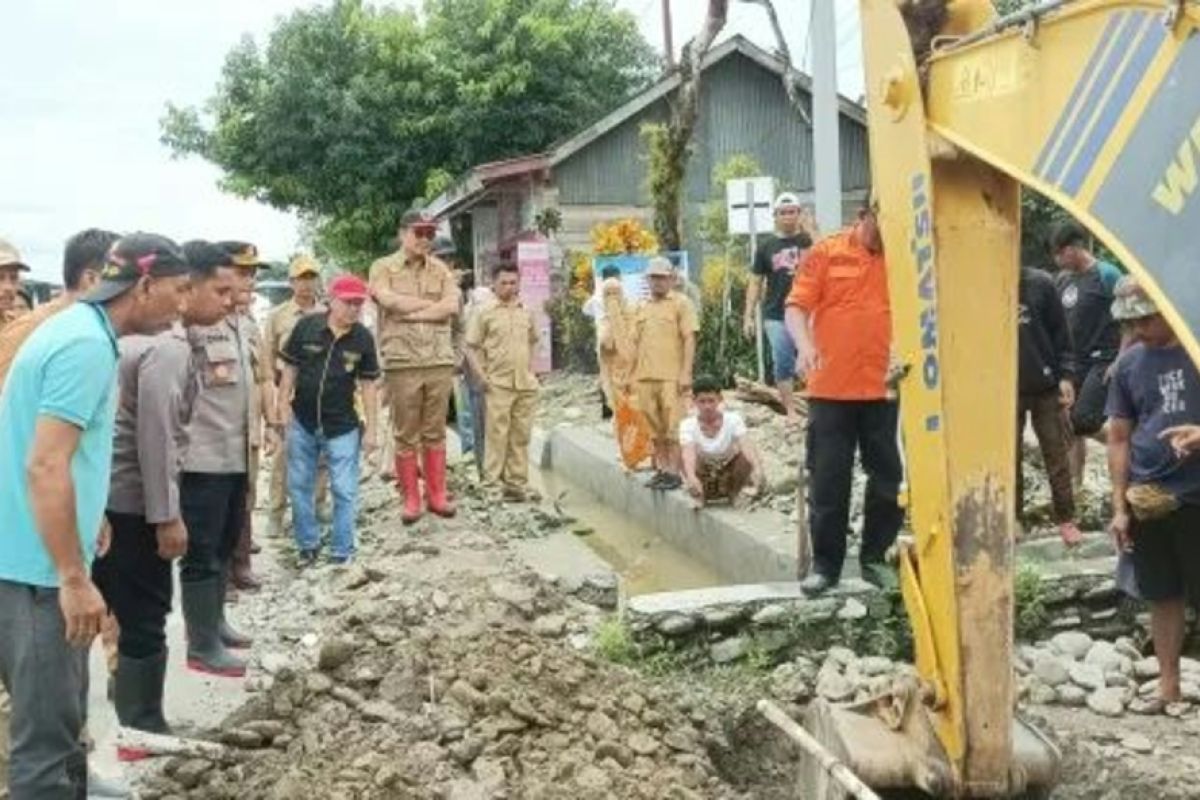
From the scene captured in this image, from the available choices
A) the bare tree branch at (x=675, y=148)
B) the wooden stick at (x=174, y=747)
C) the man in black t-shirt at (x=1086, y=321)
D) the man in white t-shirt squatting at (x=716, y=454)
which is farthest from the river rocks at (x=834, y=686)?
the bare tree branch at (x=675, y=148)

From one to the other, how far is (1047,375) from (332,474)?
4.03 metres

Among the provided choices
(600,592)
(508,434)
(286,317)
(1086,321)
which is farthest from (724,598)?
(508,434)

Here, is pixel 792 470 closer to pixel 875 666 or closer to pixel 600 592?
pixel 600 592

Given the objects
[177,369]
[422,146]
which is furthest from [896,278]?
[422,146]

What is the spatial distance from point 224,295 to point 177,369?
58 centimetres

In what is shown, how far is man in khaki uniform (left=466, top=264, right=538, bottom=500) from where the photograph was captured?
992cm

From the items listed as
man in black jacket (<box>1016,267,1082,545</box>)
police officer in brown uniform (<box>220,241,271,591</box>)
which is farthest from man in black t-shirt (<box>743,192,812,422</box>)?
police officer in brown uniform (<box>220,241,271,591</box>)

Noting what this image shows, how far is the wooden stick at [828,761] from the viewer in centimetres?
309

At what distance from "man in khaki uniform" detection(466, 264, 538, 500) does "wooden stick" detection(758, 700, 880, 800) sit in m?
6.22

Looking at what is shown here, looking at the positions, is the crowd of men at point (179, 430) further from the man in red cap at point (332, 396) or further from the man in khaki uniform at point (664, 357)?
the man in khaki uniform at point (664, 357)

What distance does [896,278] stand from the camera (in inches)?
133

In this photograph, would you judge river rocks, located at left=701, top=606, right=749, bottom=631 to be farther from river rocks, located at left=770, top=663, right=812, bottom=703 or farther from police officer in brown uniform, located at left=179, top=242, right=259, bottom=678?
police officer in brown uniform, located at left=179, top=242, right=259, bottom=678

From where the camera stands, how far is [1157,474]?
5.15m

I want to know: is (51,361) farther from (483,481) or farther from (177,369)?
(483,481)
